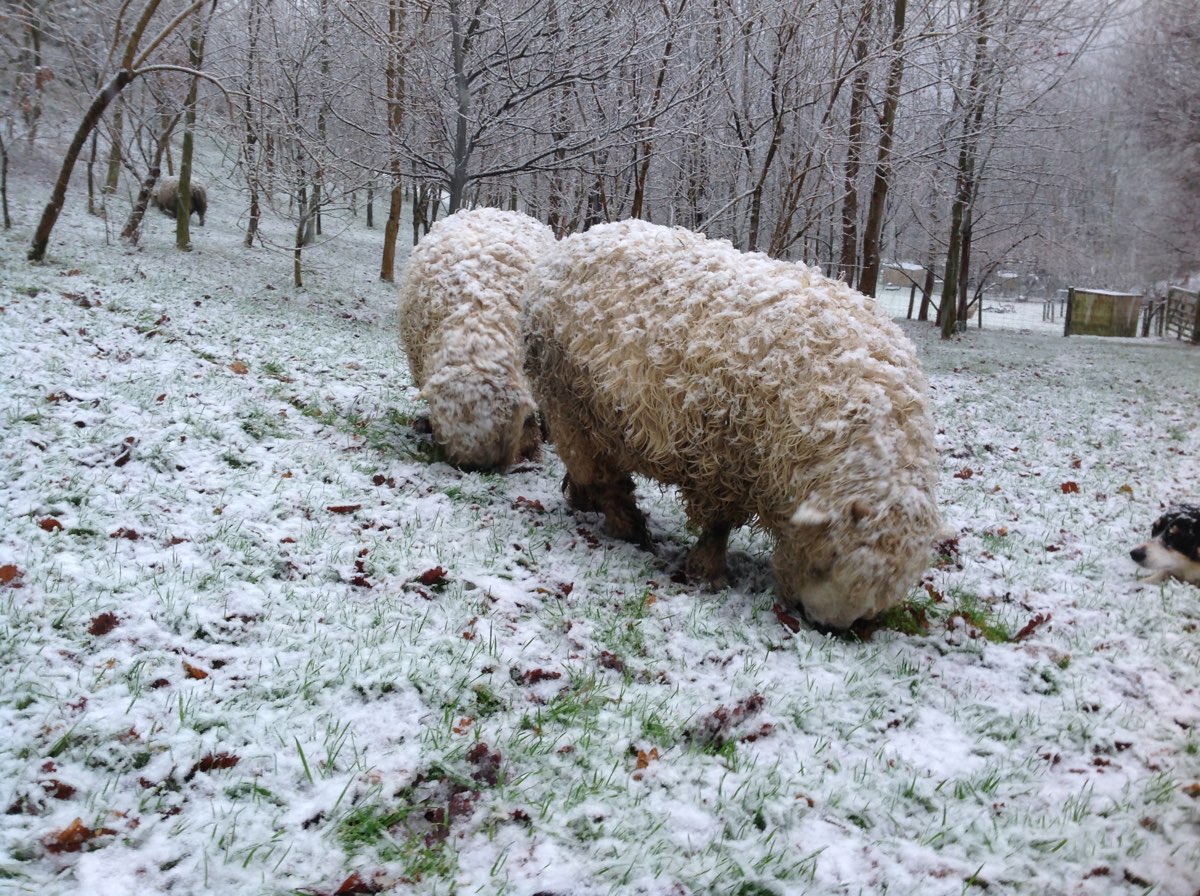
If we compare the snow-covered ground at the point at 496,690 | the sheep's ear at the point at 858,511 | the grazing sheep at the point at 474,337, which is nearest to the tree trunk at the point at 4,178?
the snow-covered ground at the point at 496,690

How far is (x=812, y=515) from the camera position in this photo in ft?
12.1

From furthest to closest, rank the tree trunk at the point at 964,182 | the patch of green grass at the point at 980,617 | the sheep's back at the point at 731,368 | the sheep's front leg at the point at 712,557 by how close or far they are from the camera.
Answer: the tree trunk at the point at 964,182 → the sheep's front leg at the point at 712,557 → the patch of green grass at the point at 980,617 → the sheep's back at the point at 731,368

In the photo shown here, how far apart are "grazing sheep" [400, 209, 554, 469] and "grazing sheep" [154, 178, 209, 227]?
15.1 metres

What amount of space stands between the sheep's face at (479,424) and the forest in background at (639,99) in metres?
4.90

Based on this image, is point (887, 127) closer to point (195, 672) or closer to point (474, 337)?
point (474, 337)

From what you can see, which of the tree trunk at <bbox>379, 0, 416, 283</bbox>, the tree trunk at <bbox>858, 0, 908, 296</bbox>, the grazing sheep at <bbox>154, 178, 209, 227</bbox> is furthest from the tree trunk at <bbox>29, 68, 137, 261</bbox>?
the tree trunk at <bbox>858, 0, 908, 296</bbox>

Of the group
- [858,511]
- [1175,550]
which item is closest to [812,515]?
[858,511]

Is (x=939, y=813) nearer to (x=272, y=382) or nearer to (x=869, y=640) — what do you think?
(x=869, y=640)

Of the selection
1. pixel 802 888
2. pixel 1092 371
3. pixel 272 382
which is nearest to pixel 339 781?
pixel 802 888

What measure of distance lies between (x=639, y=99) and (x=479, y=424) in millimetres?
6546

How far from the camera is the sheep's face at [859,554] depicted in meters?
3.62

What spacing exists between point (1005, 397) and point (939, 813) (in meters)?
10.2

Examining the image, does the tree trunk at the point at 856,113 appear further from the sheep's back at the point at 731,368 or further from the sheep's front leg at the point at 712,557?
the sheep's front leg at the point at 712,557

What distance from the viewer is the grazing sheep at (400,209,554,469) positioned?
5.68 m
